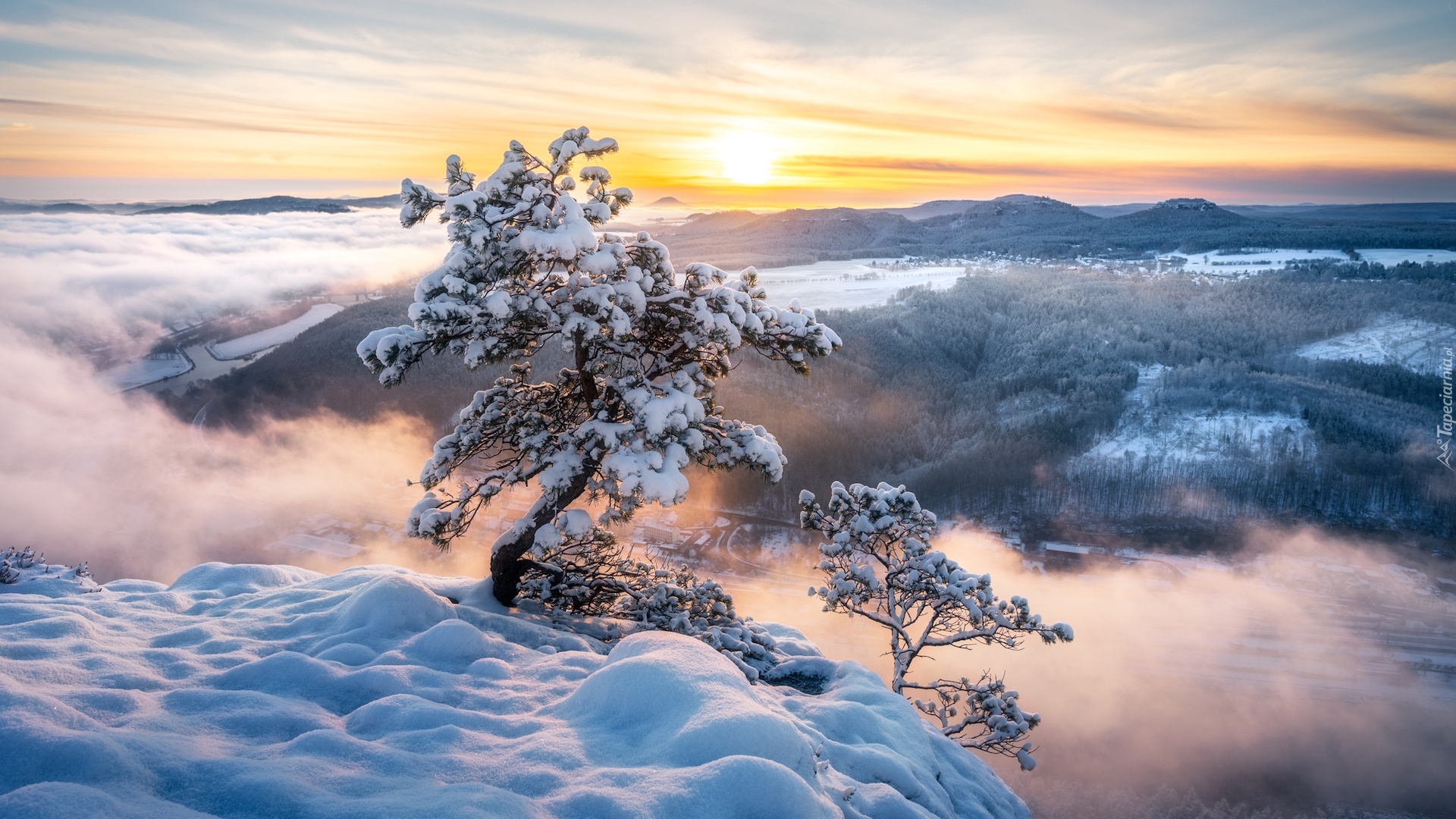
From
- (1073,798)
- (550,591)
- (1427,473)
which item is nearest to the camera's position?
(550,591)

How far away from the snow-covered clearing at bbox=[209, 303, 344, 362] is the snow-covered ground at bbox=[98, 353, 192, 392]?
5832 mm

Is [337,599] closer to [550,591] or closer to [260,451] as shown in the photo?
[550,591]

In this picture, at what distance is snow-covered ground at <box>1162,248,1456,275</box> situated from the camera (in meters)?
162

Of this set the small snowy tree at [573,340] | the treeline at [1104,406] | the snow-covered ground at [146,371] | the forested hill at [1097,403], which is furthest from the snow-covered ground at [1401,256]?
the snow-covered ground at [146,371]

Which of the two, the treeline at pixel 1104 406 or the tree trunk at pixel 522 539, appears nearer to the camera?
the tree trunk at pixel 522 539

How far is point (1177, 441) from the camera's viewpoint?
8031cm

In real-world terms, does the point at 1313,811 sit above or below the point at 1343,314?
below

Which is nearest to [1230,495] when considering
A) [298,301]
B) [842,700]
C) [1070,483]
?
[1070,483]

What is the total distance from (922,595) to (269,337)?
159688 millimetres

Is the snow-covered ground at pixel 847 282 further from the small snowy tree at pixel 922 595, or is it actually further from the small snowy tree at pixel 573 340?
the small snowy tree at pixel 573 340

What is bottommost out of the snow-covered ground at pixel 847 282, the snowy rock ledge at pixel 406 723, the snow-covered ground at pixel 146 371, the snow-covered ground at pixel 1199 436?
the snow-covered ground at pixel 146 371

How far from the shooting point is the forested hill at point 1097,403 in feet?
232

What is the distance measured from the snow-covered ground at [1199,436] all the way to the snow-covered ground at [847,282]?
171 feet

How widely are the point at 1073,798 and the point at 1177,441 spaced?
6566 centimetres
